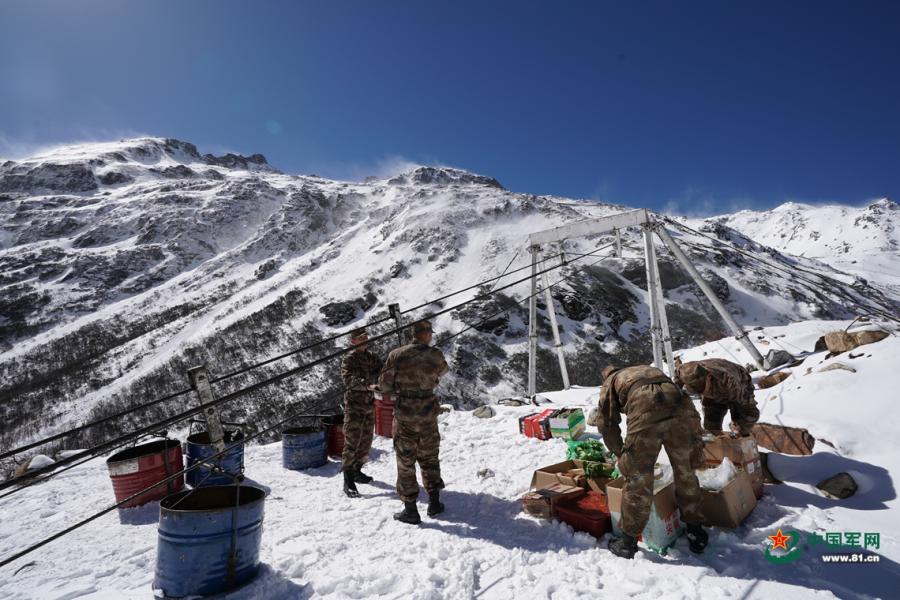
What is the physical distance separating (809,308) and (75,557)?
2603 inches

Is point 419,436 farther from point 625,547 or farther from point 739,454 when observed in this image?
point 739,454

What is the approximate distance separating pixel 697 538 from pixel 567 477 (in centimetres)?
173

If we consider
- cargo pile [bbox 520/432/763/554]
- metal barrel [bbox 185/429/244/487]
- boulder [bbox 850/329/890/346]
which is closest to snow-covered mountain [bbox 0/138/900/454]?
boulder [bbox 850/329/890/346]

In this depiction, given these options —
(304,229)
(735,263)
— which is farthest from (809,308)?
(304,229)

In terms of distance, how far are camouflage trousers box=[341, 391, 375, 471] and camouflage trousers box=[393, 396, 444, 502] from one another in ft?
4.52

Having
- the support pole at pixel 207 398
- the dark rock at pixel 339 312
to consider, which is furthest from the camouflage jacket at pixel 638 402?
the dark rock at pixel 339 312

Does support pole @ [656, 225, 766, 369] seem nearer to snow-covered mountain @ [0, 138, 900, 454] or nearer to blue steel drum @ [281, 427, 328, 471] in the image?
snow-covered mountain @ [0, 138, 900, 454]

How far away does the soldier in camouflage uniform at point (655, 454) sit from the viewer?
3762 mm

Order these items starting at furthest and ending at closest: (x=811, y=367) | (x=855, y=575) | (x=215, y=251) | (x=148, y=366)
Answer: (x=215, y=251)
(x=148, y=366)
(x=811, y=367)
(x=855, y=575)

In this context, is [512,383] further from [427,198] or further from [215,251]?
[215,251]

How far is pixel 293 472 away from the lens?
23.4ft

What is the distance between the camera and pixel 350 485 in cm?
604

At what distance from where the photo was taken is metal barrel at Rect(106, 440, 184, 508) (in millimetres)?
5508

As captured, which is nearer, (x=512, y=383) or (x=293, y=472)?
(x=293, y=472)
